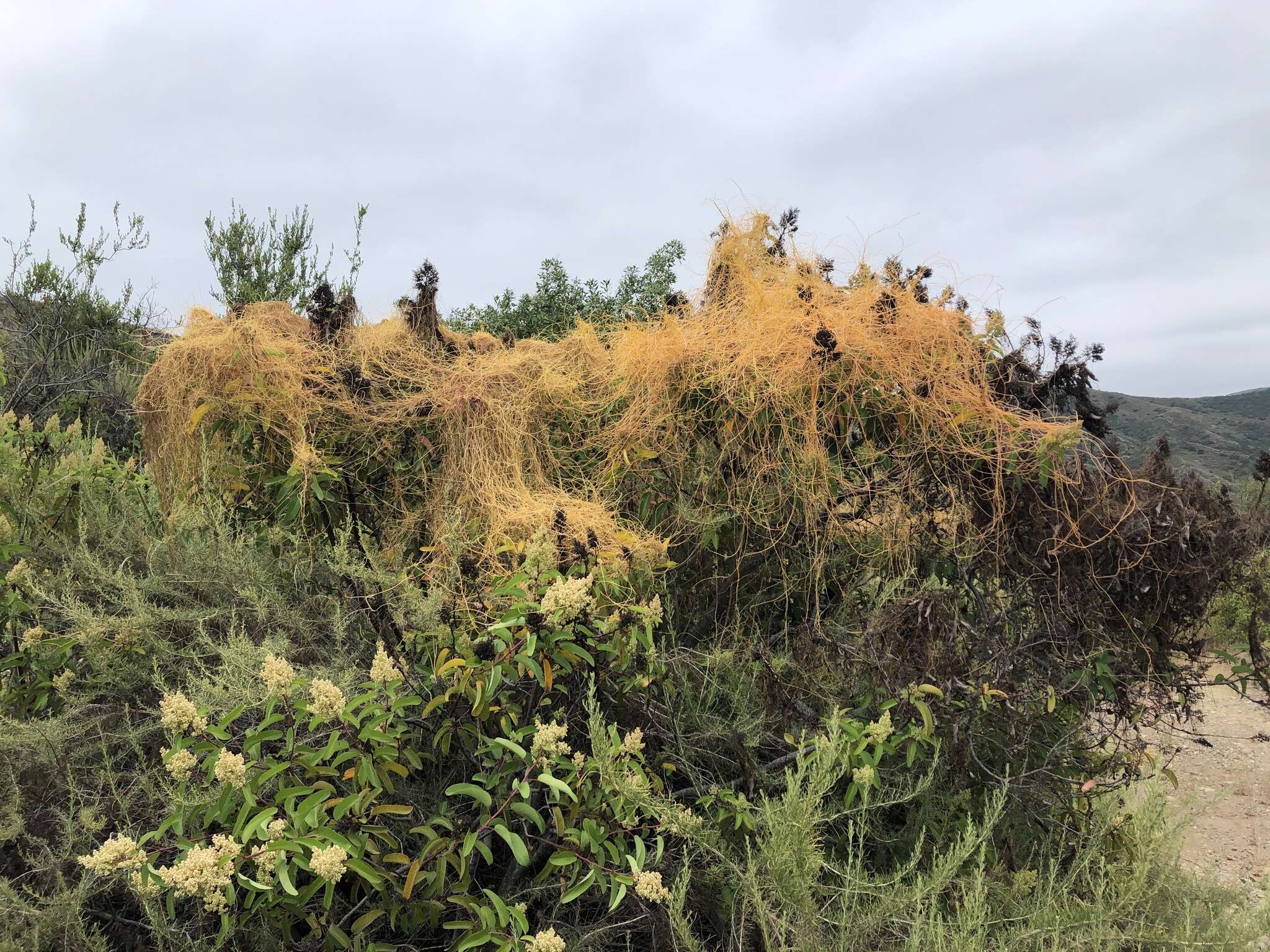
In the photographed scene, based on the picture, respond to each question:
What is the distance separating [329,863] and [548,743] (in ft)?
1.81

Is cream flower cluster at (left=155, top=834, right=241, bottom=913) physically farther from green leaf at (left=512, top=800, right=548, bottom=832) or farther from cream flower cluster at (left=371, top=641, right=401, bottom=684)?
green leaf at (left=512, top=800, right=548, bottom=832)

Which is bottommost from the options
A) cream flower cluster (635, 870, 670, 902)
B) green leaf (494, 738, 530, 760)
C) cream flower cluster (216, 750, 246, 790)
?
cream flower cluster (635, 870, 670, 902)

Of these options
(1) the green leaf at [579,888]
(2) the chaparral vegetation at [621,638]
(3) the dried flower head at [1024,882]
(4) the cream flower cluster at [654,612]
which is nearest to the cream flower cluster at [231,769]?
(2) the chaparral vegetation at [621,638]

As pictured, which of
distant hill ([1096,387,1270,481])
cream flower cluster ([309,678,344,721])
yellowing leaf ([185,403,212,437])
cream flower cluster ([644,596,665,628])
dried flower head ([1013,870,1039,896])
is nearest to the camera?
cream flower cluster ([309,678,344,721])

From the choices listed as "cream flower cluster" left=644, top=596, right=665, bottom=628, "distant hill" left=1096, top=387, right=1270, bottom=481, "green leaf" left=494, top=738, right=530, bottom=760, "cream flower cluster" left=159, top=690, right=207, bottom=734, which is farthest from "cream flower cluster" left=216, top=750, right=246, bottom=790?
"distant hill" left=1096, top=387, right=1270, bottom=481

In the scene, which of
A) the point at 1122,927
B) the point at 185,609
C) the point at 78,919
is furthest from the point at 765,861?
the point at 185,609

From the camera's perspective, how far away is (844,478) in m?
3.01

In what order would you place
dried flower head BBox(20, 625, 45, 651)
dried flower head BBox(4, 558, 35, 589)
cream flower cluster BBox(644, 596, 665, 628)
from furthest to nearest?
1. dried flower head BBox(4, 558, 35, 589)
2. dried flower head BBox(20, 625, 45, 651)
3. cream flower cluster BBox(644, 596, 665, 628)

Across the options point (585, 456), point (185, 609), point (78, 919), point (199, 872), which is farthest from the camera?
point (585, 456)

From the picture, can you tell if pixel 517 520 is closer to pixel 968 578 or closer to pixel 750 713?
pixel 750 713

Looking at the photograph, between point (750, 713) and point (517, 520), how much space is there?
1.14m

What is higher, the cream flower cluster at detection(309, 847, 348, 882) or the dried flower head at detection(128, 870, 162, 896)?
the cream flower cluster at detection(309, 847, 348, 882)

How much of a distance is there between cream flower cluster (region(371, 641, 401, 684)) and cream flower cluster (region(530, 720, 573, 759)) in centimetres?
42

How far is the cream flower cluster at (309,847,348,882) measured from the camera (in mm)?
1634
